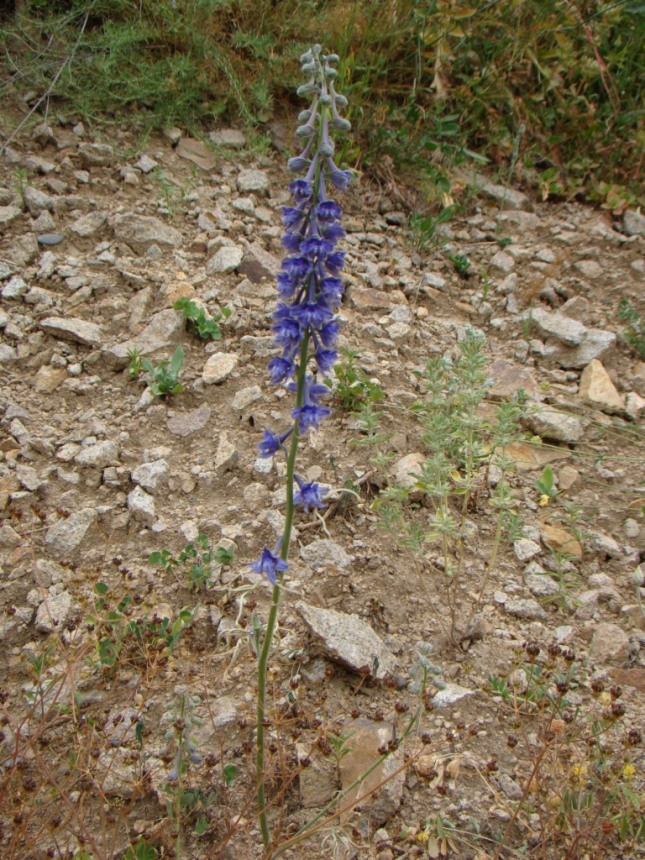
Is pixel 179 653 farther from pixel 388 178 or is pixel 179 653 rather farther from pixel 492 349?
pixel 388 178

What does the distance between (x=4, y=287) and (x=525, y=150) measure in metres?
3.92

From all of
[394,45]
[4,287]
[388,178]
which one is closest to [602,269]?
[388,178]

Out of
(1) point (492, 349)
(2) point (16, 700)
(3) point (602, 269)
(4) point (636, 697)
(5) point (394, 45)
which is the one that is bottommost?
(2) point (16, 700)

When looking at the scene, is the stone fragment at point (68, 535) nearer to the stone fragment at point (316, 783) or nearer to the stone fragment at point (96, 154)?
the stone fragment at point (316, 783)

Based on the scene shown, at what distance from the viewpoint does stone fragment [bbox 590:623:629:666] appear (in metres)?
3.04

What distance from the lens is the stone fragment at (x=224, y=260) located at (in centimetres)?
473

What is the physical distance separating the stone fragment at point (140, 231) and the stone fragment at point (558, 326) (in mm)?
2333

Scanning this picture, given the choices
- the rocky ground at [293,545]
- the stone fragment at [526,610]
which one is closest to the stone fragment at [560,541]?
the rocky ground at [293,545]

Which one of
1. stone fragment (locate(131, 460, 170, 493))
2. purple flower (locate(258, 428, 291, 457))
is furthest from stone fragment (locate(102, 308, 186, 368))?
purple flower (locate(258, 428, 291, 457))

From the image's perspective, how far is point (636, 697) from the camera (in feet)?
9.59

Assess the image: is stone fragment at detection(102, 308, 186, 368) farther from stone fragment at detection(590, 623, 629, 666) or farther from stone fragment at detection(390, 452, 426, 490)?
stone fragment at detection(590, 623, 629, 666)

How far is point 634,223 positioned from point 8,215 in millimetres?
4283

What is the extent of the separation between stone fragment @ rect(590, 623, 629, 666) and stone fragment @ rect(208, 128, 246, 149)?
4123 millimetres

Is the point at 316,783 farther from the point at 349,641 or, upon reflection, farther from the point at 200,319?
the point at 200,319
